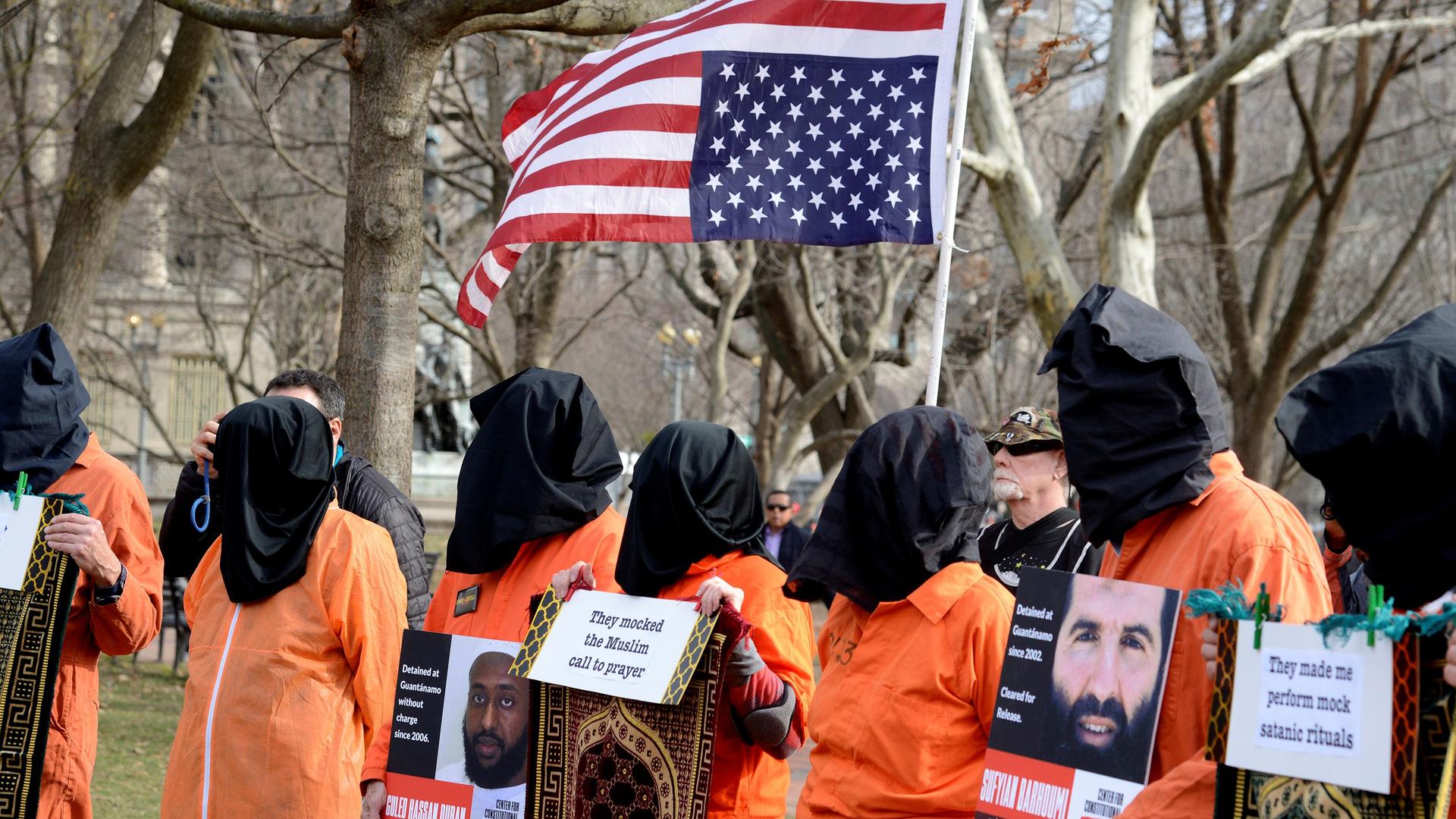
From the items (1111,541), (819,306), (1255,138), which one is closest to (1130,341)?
(1111,541)

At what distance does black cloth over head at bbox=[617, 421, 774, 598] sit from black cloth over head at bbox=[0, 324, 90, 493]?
7.15 ft

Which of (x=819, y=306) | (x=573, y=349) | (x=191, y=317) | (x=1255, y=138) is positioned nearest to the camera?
(x=819, y=306)

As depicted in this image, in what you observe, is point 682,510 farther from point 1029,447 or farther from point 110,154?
point 110,154

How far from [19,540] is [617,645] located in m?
2.05

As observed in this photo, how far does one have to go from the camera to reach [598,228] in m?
6.26

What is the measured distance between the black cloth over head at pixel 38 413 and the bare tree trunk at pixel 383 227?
5.16 feet

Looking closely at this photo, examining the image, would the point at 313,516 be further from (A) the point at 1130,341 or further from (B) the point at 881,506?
(A) the point at 1130,341

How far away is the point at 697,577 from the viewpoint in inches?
157

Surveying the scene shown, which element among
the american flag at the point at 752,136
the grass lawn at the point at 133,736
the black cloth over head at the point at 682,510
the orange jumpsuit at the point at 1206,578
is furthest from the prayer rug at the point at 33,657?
the grass lawn at the point at 133,736

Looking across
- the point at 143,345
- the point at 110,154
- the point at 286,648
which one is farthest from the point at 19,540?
the point at 143,345

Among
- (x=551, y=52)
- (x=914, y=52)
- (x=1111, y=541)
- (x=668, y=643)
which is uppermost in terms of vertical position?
(x=551, y=52)

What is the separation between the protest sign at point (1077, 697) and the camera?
Answer: 292cm

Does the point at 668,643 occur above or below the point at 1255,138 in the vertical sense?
below

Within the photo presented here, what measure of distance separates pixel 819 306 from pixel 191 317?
15.6 meters
